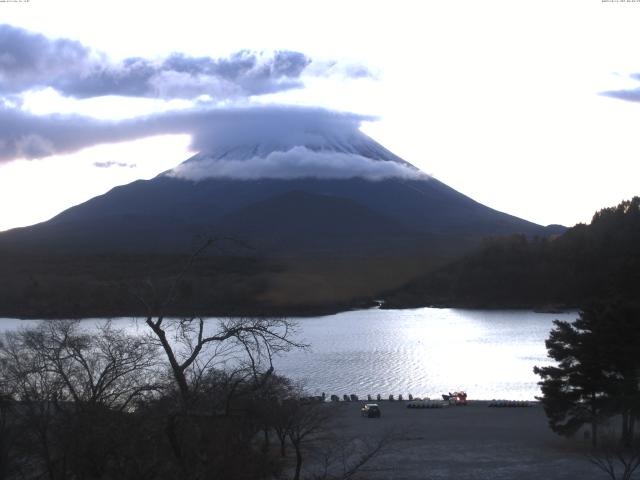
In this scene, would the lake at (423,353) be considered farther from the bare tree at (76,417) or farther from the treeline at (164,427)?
the treeline at (164,427)

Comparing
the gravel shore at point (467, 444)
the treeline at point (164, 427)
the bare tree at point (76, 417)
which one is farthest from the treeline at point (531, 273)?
the treeline at point (164, 427)

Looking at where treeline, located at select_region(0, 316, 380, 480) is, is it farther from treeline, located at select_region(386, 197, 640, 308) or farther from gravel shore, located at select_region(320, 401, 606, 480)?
treeline, located at select_region(386, 197, 640, 308)

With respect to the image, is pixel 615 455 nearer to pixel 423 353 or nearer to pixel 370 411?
pixel 370 411

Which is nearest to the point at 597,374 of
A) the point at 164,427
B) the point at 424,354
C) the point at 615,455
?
the point at 615,455

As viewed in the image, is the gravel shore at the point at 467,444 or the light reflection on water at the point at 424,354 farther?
the light reflection on water at the point at 424,354

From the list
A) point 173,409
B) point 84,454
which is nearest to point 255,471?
point 173,409

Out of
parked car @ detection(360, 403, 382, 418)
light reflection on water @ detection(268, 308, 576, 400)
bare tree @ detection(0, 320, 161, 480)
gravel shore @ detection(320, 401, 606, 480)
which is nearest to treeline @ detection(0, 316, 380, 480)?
bare tree @ detection(0, 320, 161, 480)

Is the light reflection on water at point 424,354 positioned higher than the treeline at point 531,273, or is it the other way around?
the treeline at point 531,273

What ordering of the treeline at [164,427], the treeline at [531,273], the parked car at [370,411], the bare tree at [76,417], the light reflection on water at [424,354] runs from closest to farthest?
1. the treeline at [164,427]
2. the bare tree at [76,417]
3. the parked car at [370,411]
4. the light reflection on water at [424,354]
5. the treeline at [531,273]
